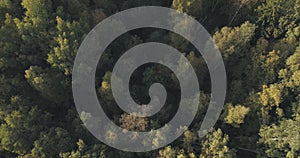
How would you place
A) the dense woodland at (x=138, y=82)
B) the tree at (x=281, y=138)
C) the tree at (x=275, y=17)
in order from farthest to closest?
1. the tree at (x=275, y=17)
2. the tree at (x=281, y=138)
3. the dense woodland at (x=138, y=82)

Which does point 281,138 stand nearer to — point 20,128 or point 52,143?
point 52,143

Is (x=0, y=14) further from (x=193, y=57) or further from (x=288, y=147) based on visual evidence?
(x=288, y=147)

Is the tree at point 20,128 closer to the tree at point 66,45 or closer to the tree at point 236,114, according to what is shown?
the tree at point 66,45

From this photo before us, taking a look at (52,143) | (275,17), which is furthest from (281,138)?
(52,143)

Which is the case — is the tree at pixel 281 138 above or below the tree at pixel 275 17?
below

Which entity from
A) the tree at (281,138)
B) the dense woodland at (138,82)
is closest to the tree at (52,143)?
the dense woodland at (138,82)

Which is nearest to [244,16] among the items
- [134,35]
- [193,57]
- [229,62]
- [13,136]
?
[229,62]

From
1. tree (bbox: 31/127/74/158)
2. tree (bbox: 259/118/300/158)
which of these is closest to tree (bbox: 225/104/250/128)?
tree (bbox: 259/118/300/158)

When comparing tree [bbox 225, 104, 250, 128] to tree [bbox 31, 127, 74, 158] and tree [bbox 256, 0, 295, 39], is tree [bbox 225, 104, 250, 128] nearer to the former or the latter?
tree [bbox 256, 0, 295, 39]
